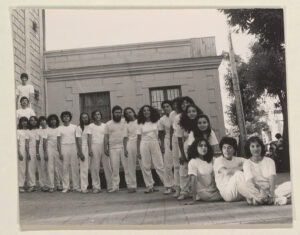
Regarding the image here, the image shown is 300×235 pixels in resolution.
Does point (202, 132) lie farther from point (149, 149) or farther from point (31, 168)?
point (31, 168)

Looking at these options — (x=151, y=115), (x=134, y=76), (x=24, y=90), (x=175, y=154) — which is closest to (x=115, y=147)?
(x=151, y=115)

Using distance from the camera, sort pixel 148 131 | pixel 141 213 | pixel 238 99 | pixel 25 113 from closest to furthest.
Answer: pixel 141 213 < pixel 25 113 < pixel 238 99 < pixel 148 131

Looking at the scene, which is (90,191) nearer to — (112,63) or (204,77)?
(112,63)

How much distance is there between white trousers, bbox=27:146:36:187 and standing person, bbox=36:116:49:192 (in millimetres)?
160

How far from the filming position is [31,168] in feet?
15.4

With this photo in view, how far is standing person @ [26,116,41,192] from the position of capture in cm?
454

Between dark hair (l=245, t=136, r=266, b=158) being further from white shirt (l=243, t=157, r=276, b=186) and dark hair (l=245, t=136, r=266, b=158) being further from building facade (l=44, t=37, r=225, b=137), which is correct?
building facade (l=44, t=37, r=225, b=137)

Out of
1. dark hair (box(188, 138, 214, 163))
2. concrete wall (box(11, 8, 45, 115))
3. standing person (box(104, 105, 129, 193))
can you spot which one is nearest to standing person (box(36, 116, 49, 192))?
concrete wall (box(11, 8, 45, 115))

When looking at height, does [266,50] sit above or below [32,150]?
above

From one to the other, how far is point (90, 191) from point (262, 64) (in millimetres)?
2439

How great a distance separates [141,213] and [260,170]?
1156 millimetres

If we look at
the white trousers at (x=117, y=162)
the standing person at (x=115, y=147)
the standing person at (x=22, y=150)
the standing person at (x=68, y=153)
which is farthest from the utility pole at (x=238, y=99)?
the standing person at (x=22, y=150)

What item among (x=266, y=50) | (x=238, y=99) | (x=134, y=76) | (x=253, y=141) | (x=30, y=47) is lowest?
(x=253, y=141)

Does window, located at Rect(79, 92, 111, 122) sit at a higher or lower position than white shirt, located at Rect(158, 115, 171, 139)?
higher
